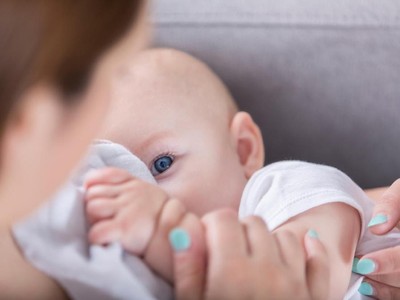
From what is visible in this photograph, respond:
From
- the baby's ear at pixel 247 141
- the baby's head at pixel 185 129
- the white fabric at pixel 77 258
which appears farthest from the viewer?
the baby's ear at pixel 247 141

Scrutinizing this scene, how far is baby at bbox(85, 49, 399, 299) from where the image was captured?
2.14 feet

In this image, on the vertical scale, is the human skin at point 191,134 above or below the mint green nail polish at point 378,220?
above

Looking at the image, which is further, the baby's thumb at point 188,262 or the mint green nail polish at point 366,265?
the mint green nail polish at point 366,265

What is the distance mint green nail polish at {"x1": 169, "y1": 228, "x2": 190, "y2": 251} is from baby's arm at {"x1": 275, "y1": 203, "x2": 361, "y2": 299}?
0.18 m

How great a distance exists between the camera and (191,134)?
3.31ft

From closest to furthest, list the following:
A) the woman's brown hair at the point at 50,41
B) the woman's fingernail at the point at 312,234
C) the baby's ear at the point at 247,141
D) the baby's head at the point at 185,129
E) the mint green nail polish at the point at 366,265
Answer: the woman's brown hair at the point at 50,41 → the woman's fingernail at the point at 312,234 → the mint green nail polish at the point at 366,265 → the baby's head at the point at 185,129 → the baby's ear at the point at 247,141

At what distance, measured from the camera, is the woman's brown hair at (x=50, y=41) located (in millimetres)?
435

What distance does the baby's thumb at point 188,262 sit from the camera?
63 cm

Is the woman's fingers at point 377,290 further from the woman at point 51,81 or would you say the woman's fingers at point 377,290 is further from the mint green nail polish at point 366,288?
the woman at point 51,81

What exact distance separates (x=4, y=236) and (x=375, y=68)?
0.73 metres

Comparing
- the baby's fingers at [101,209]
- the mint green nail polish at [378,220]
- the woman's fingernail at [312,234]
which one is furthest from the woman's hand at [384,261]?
the baby's fingers at [101,209]

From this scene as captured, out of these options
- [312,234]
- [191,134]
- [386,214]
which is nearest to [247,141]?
[191,134]

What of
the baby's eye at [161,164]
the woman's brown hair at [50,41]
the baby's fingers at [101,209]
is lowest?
the baby's eye at [161,164]

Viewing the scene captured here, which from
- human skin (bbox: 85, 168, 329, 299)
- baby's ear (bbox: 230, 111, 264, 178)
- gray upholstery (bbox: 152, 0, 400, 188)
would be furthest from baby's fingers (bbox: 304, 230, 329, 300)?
gray upholstery (bbox: 152, 0, 400, 188)
